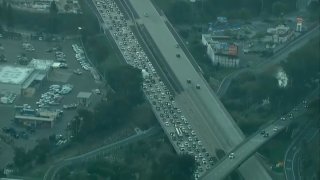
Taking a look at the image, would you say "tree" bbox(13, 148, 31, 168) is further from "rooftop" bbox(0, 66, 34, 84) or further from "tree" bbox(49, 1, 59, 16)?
"tree" bbox(49, 1, 59, 16)

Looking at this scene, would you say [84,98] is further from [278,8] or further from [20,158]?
[278,8]

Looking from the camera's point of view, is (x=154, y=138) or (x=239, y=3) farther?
(x=239, y=3)

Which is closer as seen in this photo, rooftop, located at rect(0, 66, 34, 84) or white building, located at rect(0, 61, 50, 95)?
white building, located at rect(0, 61, 50, 95)

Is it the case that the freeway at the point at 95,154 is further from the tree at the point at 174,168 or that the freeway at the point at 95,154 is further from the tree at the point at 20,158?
the tree at the point at 174,168

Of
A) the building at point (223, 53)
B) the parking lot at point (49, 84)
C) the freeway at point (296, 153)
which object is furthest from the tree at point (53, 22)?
the freeway at point (296, 153)

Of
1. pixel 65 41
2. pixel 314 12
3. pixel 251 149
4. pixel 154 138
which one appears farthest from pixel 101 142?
pixel 314 12

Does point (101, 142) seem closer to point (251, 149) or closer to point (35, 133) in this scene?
point (35, 133)

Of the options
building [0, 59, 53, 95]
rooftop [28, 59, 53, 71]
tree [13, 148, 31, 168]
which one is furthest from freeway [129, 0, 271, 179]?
tree [13, 148, 31, 168]
